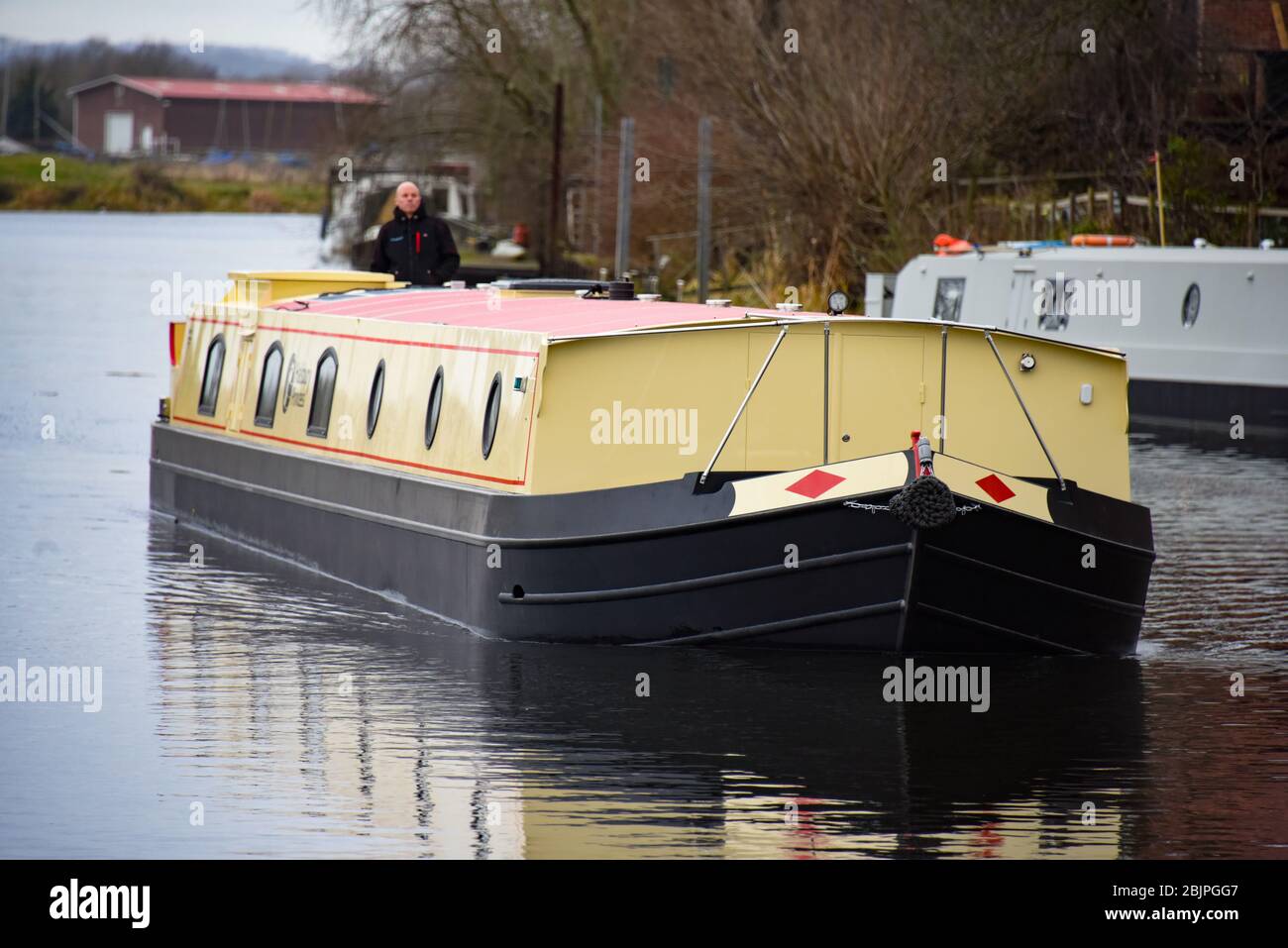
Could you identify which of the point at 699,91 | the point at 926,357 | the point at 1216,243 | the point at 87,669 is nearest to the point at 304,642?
the point at 87,669

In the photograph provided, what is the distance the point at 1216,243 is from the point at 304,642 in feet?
74.6

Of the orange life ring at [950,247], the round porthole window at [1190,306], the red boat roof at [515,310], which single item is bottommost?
the round porthole window at [1190,306]

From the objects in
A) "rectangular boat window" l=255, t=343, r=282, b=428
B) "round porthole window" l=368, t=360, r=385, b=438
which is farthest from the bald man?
"round porthole window" l=368, t=360, r=385, b=438

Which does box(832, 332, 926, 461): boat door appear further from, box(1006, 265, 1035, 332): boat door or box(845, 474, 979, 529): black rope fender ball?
box(1006, 265, 1035, 332): boat door

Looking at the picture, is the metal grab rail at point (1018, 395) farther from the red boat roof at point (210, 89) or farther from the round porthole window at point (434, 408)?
the red boat roof at point (210, 89)

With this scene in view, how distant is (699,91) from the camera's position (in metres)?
43.2

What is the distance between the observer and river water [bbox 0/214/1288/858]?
9898 mm

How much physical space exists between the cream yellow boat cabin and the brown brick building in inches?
6104

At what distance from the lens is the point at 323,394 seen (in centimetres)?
1681

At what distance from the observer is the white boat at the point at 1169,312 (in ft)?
92.5

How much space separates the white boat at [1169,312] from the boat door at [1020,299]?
13 millimetres

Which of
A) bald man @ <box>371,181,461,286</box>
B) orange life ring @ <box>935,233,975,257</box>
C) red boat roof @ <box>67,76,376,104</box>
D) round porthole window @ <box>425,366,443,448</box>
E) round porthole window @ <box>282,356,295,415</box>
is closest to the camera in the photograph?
round porthole window @ <box>425,366,443,448</box>

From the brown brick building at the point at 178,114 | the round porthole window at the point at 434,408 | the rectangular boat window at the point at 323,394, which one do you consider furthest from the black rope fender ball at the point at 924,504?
the brown brick building at the point at 178,114
